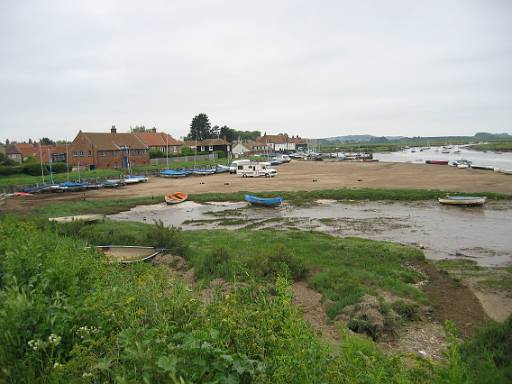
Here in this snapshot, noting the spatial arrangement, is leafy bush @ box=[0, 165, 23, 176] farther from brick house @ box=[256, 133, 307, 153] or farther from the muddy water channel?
brick house @ box=[256, 133, 307, 153]

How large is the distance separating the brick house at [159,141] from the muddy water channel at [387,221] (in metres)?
53.2

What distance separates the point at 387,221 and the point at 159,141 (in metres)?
73.9

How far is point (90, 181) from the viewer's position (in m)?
60.4

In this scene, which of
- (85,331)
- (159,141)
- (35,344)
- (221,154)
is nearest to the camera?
(35,344)

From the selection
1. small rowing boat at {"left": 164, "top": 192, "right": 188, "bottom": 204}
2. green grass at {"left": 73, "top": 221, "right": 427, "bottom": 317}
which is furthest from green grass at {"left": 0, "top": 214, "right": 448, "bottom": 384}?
small rowing boat at {"left": 164, "top": 192, "right": 188, "bottom": 204}

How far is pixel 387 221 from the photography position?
101 ft

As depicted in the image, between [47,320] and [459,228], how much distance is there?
93.2 feet

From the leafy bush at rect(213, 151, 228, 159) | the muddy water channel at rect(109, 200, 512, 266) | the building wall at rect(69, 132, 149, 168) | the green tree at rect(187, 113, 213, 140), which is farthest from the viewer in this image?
the green tree at rect(187, 113, 213, 140)

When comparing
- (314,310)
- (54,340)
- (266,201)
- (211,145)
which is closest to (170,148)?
(211,145)

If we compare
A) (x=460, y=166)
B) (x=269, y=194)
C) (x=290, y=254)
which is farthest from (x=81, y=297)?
(x=460, y=166)

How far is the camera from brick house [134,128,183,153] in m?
92.5

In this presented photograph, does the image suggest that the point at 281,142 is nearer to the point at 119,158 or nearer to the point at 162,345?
the point at 119,158

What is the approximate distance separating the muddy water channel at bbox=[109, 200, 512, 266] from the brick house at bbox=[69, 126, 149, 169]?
35.2m

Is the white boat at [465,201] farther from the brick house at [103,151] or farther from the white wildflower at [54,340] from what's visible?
the brick house at [103,151]
